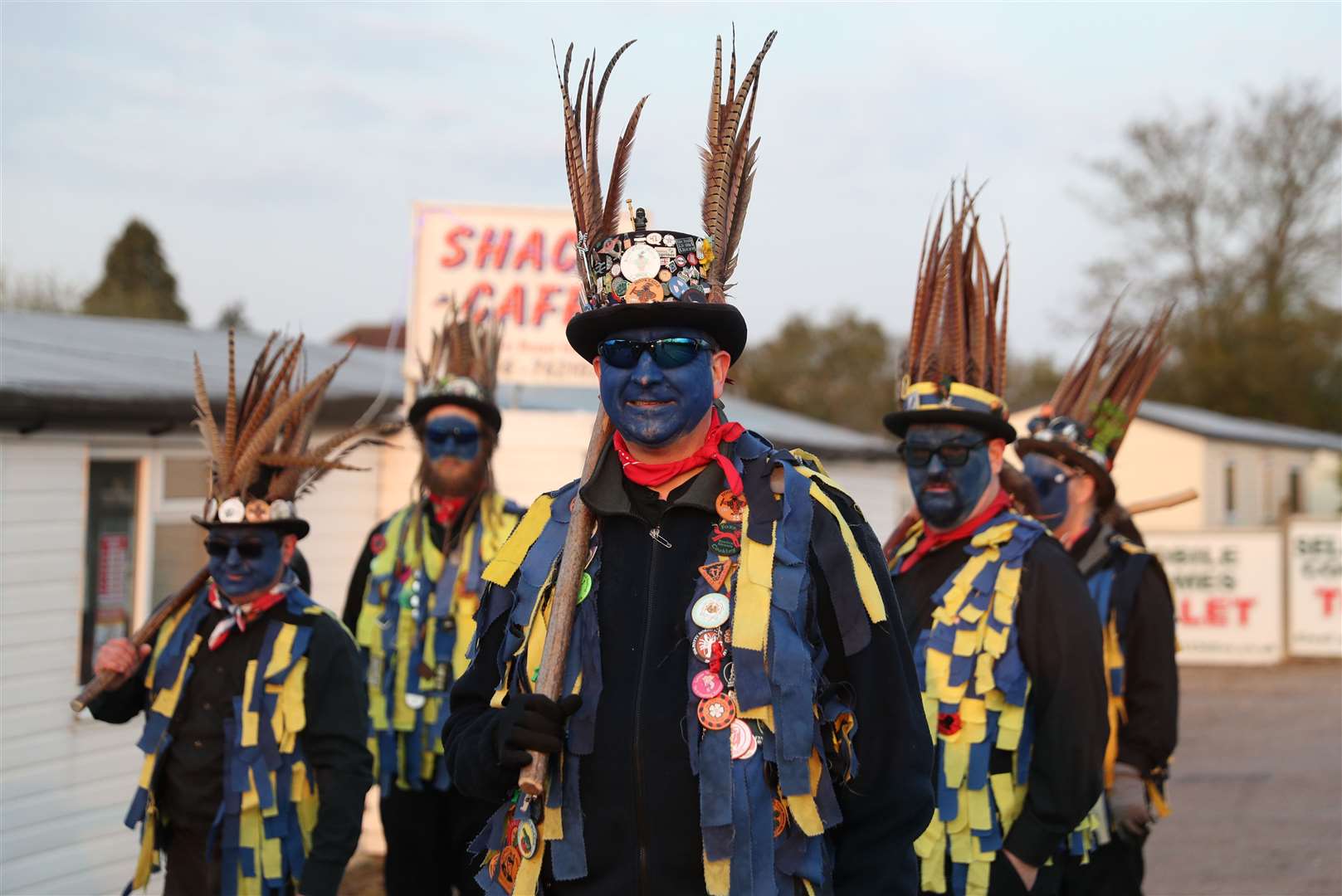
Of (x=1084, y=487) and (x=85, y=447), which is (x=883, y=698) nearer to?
(x=1084, y=487)

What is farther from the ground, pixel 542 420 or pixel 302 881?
pixel 542 420

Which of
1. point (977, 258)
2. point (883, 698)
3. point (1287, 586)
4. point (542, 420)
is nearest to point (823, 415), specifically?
point (1287, 586)

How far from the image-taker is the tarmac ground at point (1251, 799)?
8.16 m

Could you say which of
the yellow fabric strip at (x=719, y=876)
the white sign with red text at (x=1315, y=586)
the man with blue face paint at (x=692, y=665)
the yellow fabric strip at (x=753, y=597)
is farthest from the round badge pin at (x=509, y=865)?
the white sign with red text at (x=1315, y=586)

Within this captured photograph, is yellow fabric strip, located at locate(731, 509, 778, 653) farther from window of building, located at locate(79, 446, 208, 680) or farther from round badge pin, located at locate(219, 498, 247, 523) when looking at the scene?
window of building, located at locate(79, 446, 208, 680)

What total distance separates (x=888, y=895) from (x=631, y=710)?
610mm

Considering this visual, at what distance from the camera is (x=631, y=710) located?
2764 millimetres

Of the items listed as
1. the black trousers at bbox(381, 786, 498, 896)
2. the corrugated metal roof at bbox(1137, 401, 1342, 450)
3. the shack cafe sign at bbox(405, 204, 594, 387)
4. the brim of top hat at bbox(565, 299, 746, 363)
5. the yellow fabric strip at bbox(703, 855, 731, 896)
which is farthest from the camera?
the corrugated metal roof at bbox(1137, 401, 1342, 450)

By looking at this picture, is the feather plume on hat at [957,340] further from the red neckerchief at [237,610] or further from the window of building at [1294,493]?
the window of building at [1294,493]

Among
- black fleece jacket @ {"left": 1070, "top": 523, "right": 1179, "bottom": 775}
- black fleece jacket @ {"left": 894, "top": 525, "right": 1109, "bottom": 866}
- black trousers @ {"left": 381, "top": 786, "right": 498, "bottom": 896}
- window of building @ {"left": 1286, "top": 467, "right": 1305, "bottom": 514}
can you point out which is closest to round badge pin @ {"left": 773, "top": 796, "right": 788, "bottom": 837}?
black fleece jacket @ {"left": 894, "top": 525, "right": 1109, "bottom": 866}

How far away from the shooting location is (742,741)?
2674 millimetres

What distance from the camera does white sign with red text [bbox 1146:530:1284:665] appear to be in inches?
731

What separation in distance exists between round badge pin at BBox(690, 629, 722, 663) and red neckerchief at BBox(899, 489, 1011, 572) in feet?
7.51

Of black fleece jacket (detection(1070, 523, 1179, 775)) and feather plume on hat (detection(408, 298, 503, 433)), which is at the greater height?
feather plume on hat (detection(408, 298, 503, 433))
